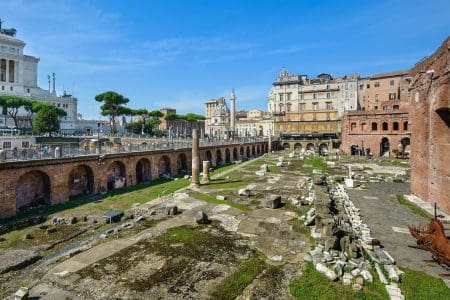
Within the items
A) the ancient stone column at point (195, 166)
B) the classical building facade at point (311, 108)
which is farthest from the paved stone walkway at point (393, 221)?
the classical building facade at point (311, 108)

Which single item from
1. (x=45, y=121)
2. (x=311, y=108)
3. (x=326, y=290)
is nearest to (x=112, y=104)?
(x=45, y=121)

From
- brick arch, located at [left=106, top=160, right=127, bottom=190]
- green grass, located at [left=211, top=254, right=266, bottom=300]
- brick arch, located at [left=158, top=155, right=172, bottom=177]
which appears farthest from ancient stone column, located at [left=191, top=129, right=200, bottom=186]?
green grass, located at [left=211, top=254, right=266, bottom=300]

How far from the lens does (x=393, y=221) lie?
15016 mm

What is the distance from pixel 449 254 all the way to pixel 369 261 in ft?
8.13

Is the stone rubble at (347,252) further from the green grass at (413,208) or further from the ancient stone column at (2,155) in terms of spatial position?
the ancient stone column at (2,155)

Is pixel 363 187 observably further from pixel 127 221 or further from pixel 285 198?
pixel 127 221

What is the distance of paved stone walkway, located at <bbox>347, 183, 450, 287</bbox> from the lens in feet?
34.3

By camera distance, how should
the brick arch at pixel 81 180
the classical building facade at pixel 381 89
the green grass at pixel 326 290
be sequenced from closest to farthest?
the green grass at pixel 326 290 < the brick arch at pixel 81 180 < the classical building facade at pixel 381 89

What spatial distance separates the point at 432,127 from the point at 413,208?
494 cm

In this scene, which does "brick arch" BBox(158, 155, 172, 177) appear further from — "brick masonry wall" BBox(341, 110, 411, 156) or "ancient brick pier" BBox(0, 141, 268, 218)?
"brick masonry wall" BBox(341, 110, 411, 156)

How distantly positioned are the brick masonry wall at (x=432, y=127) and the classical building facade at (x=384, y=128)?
1098 inches

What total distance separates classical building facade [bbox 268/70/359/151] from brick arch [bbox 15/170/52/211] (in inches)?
2162

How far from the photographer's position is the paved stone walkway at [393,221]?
34.3ft

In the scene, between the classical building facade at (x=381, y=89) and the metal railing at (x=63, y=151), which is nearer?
the metal railing at (x=63, y=151)
